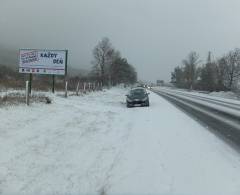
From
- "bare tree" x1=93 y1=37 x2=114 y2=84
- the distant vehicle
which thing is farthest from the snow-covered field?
"bare tree" x1=93 y1=37 x2=114 y2=84

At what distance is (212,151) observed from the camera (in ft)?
37.6

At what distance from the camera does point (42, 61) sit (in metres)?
35.8

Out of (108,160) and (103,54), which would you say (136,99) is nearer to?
(108,160)

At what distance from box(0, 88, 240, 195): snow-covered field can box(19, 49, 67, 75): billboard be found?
19.9m

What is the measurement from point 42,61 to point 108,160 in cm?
2667

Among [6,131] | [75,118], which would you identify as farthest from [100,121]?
[6,131]

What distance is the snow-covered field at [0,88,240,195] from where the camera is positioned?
8016 millimetres

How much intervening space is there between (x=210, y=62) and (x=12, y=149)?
398 ft

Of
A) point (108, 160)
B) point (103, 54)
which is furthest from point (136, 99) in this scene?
point (103, 54)

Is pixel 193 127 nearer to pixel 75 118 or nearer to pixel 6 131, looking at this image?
pixel 75 118

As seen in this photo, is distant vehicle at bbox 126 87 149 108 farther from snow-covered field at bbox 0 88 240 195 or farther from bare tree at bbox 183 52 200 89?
bare tree at bbox 183 52 200 89

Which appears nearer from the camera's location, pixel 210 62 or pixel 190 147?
pixel 190 147

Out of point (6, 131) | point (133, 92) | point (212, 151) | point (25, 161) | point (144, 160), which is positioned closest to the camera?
point (25, 161)

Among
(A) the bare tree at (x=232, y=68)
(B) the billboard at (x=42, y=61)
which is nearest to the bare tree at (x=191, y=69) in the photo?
(A) the bare tree at (x=232, y=68)
